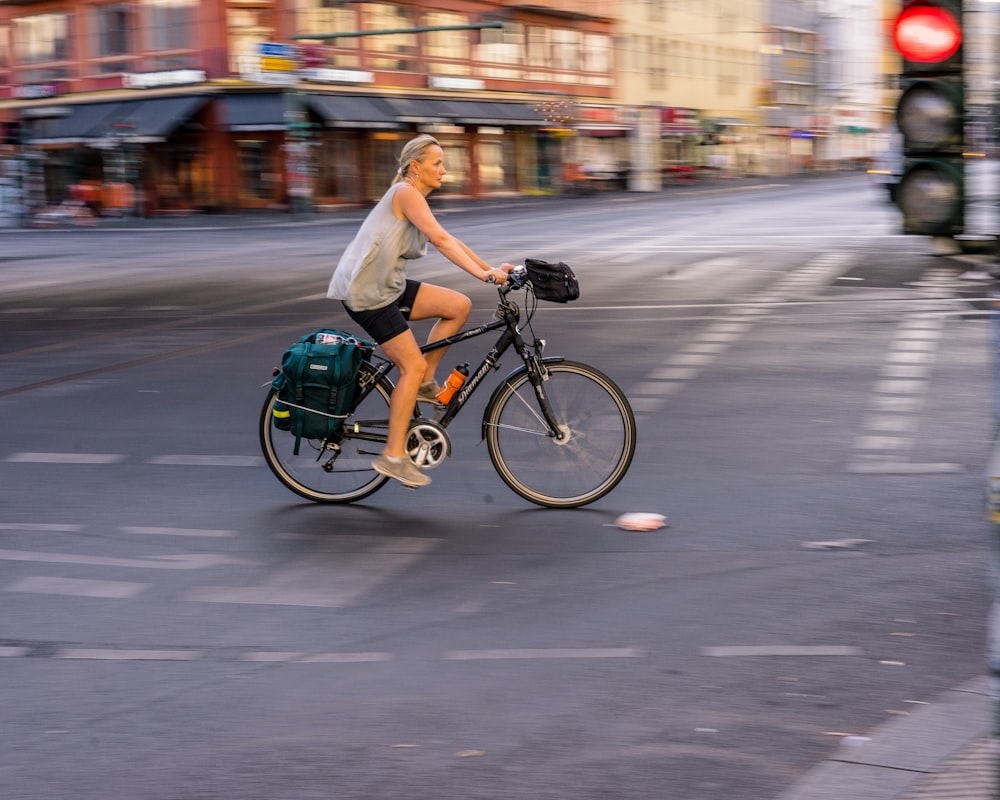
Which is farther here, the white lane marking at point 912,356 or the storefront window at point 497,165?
the storefront window at point 497,165

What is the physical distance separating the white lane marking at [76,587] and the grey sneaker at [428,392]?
1721 mm

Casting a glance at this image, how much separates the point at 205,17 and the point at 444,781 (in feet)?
149

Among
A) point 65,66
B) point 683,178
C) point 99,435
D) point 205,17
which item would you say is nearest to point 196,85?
point 205,17

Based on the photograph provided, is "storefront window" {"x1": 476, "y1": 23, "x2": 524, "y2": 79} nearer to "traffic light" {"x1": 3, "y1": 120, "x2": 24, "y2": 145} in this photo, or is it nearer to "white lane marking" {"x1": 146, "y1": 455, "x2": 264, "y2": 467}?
"traffic light" {"x1": 3, "y1": 120, "x2": 24, "y2": 145}

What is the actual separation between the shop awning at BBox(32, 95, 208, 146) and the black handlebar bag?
132 feet

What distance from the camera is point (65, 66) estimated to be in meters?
50.3

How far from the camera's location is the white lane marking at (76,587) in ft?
18.5

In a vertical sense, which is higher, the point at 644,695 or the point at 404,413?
the point at 404,413

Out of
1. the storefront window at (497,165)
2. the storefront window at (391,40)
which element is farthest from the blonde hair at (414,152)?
the storefront window at (497,165)

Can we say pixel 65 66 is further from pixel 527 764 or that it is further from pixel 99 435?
pixel 527 764

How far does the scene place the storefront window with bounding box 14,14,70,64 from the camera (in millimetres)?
50625

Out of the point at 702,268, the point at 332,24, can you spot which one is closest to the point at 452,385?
the point at 702,268

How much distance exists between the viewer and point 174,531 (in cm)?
662

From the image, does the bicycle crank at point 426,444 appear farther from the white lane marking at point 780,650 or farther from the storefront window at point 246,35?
the storefront window at point 246,35
